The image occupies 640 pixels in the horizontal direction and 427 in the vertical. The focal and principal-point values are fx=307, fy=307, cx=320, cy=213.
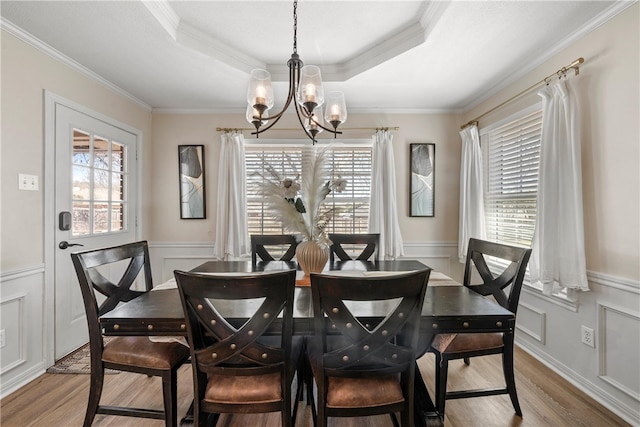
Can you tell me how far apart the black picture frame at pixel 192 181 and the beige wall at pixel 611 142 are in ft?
11.4

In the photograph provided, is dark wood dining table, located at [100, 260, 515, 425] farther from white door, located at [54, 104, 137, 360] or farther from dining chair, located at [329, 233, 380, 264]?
white door, located at [54, 104, 137, 360]

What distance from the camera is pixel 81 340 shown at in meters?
2.64

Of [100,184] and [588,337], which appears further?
[100,184]

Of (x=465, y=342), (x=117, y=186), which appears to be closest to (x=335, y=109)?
(x=465, y=342)

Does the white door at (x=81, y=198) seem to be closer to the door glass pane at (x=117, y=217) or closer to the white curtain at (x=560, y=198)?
the door glass pane at (x=117, y=217)

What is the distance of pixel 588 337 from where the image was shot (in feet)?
6.51

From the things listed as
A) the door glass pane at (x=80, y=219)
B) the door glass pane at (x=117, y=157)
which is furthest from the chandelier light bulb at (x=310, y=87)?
the door glass pane at (x=117, y=157)

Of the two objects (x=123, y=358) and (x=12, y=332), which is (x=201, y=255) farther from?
(x=123, y=358)

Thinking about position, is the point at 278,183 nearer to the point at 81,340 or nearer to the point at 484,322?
the point at 484,322

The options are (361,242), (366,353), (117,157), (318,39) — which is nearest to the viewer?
(366,353)

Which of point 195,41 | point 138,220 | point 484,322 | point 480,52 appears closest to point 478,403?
point 484,322

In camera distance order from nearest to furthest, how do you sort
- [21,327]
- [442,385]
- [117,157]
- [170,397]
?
1. [170,397]
2. [442,385]
3. [21,327]
4. [117,157]

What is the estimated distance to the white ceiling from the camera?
1.90 metres

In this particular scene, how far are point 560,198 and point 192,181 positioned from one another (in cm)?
346
